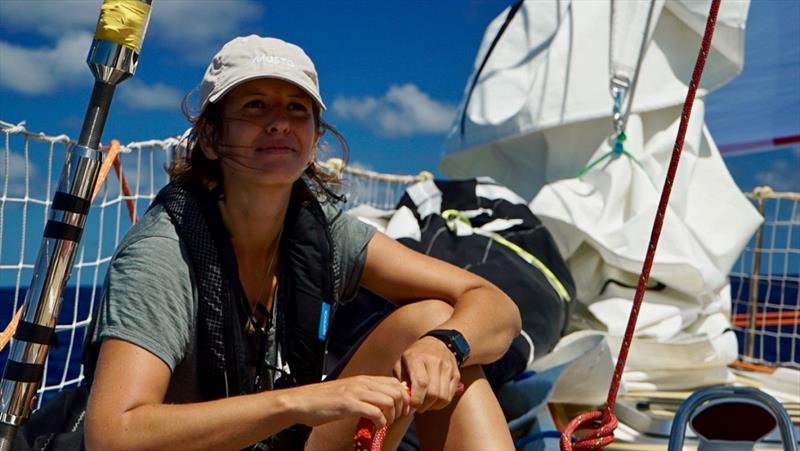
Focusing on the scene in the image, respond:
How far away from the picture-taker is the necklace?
4.85 feet

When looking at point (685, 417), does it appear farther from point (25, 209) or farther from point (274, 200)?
point (25, 209)

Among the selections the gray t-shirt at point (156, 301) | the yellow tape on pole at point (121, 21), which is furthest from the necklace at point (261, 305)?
the yellow tape on pole at point (121, 21)

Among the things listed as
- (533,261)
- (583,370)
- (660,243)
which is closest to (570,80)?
(660,243)

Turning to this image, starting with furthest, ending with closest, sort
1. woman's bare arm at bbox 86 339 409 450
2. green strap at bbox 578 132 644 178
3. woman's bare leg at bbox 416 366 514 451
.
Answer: green strap at bbox 578 132 644 178
woman's bare leg at bbox 416 366 514 451
woman's bare arm at bbox 86 339 409 450

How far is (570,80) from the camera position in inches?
129

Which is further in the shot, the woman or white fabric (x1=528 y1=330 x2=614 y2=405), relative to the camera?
white fabric (x1=528 y1=330 x2=614 y2=405)

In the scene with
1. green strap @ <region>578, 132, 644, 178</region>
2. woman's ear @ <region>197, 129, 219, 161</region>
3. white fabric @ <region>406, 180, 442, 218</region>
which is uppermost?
green strap @ <region>578, 132, 644, 178</region>

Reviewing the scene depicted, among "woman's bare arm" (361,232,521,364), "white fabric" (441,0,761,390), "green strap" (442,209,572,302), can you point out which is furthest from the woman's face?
"white fabric" (441,0,761,390)

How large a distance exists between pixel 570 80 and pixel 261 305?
2.04m

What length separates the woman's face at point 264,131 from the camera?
55.9 inches

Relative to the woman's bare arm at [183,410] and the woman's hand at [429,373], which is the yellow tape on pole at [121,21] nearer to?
the woman's bare arm at [183,410]

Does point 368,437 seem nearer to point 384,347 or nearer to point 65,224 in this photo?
point 384,347

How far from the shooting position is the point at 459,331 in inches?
58.0

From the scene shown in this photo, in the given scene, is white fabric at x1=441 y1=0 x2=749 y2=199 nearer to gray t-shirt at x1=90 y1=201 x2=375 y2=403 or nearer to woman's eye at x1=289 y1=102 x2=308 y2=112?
woman's eye at x1=289 y1=102 x2=308 y2=112
